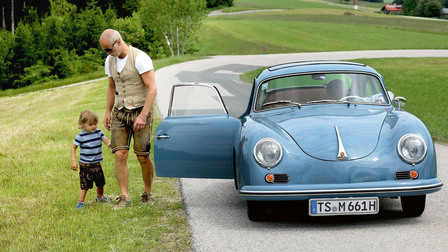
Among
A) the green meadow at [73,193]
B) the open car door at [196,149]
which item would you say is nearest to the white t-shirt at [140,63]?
the open car door at [196,149]

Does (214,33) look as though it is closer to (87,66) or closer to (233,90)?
(87,66)

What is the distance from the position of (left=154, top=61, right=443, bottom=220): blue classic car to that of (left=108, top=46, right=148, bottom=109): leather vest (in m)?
0.44

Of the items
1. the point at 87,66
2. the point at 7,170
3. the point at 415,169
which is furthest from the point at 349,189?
the point at 87,66

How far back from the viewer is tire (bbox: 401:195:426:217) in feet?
18.7

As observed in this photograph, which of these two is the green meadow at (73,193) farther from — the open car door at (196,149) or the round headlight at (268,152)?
the round headlight at (268,152)

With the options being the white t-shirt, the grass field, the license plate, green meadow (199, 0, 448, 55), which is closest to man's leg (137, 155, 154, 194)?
the grass field

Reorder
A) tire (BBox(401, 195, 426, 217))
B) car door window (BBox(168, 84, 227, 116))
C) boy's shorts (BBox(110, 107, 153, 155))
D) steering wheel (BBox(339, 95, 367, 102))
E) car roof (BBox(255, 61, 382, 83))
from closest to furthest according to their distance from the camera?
tire (BBox(401, 195, 426, 217)) < boy's shorts (BBox(110, 107, 153, 155)) < steering wheel (BBox(339, 95, 367, 102)) < car roof (BBox(255, 61, 382, 83)) < car door window (BBox(168, 84, 227, 116))

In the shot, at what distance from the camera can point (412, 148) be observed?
5496 mm

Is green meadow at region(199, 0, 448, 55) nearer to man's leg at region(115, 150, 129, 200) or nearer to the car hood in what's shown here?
the car hood

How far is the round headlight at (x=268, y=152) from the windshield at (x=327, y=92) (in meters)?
1.13

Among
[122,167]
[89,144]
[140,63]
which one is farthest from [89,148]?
[140,63]

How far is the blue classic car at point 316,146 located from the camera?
5359 mm

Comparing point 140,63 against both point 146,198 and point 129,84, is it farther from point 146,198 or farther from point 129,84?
point 146,198

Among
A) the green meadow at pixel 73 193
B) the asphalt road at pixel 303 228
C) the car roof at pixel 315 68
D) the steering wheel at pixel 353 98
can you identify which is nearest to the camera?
the asphalt road at pixel 303 228
